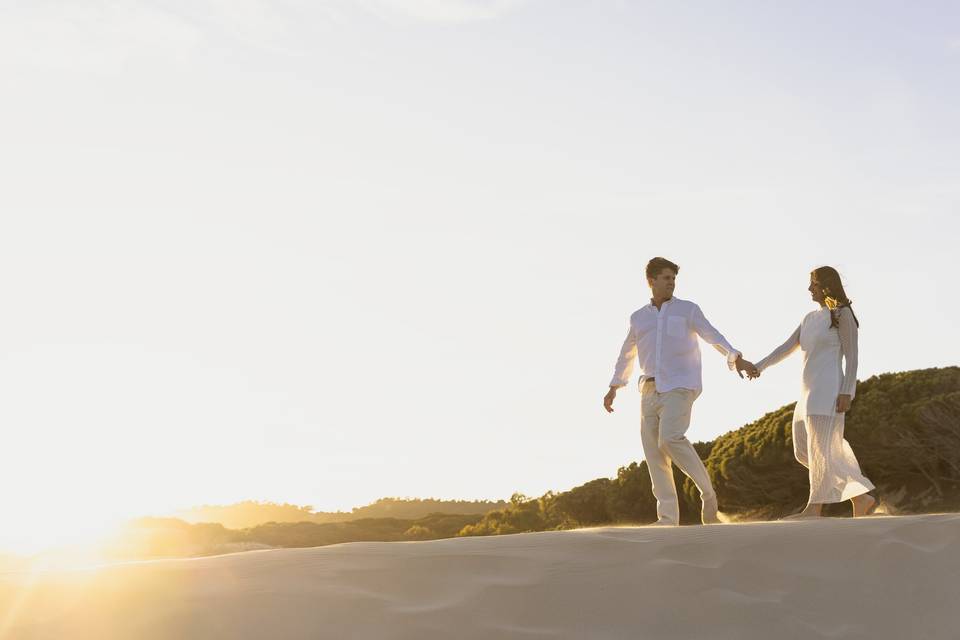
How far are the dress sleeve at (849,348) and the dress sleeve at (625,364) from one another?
1.72 metres

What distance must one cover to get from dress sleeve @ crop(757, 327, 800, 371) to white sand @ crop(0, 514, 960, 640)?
326 centimetres

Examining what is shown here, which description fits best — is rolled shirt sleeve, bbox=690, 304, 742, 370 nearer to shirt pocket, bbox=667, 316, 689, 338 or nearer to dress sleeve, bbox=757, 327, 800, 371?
shirt pocket, bbox=667, 316, 689, 338

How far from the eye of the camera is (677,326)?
8.59 meters

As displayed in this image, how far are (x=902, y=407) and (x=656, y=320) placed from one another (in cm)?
1053

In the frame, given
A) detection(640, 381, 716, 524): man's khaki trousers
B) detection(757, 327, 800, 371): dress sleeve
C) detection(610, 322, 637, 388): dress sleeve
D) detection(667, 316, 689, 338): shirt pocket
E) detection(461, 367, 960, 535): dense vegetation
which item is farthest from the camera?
detection(461, 367, 960, 535): dense vegetation

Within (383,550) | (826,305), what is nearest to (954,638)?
(383,550)

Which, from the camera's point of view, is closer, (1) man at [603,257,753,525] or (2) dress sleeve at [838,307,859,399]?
(1) man at [603,257,753,525]

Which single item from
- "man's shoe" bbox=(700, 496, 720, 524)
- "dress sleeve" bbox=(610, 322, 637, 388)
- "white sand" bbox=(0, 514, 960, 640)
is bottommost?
"white sand" bbox=(0, 514, 960, 640)

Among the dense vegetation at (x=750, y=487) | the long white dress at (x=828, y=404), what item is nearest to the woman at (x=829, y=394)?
the long white dress at (x=828, y=404)

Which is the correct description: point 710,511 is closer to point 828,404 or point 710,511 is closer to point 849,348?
point 828,404

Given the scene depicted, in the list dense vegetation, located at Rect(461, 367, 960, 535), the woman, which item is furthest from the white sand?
dense vegetation, located at Rect(461, 367, 960, 535)

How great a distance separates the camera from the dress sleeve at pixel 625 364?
9016 millimetres

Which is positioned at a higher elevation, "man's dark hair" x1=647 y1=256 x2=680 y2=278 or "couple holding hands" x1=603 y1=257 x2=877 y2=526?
"man's dark hair" x1=647 y1=256 x2=680 y2=278

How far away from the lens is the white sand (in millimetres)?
4637
